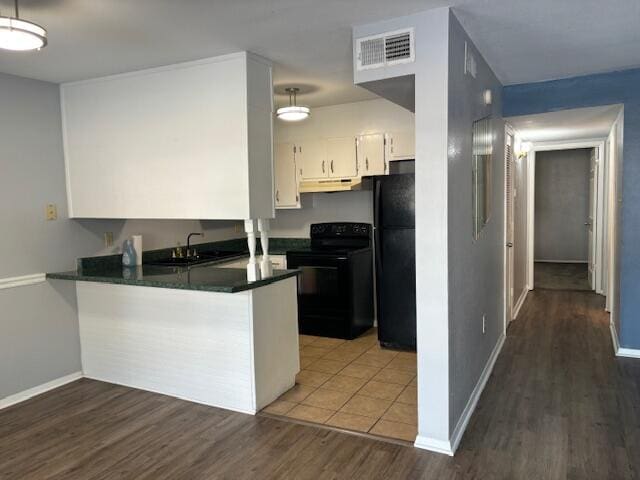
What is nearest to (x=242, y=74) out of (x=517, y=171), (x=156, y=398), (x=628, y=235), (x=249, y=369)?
(x=249, y=369)

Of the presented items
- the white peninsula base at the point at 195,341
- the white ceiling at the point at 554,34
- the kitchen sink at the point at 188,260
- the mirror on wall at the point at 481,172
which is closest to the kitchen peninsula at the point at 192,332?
the white peninsula base at the point at 195,341

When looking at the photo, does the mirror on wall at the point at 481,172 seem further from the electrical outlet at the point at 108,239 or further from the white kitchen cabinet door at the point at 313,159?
the electrical outlet at the point at 108,239

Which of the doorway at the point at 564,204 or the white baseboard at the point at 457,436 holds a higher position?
the doorway at the point at 564,204

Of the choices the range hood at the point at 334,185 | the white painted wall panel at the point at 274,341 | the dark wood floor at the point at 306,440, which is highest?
the range hood at the point at 334,185

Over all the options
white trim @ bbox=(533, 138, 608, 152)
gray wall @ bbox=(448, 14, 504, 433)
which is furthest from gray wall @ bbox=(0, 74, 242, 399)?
white trim @ bbox=(533, 138, 608, 152)

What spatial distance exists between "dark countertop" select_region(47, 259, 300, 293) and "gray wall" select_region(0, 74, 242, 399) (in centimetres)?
19

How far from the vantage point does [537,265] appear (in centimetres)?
955

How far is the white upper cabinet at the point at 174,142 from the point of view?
10.2ft

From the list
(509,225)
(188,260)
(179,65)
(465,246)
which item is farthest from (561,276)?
(179,65)

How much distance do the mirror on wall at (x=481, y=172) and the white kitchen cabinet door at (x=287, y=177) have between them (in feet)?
7.24

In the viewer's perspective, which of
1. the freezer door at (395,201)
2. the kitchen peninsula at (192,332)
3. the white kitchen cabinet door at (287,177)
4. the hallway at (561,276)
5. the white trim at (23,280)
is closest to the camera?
the kitchen peninsula at (192,332)

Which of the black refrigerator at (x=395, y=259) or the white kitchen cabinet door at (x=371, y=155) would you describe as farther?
the white kitchen cabinet door at (x=371, y=155)

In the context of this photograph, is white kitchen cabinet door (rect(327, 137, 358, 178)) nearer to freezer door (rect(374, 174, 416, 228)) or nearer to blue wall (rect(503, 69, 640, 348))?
freezer door (rect(374, 174, 416, 228))

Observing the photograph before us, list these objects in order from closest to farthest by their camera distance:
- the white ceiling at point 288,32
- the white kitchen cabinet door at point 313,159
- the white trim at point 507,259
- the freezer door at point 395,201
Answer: the white ceiling at point 288,32
the freezer door at point 395,201
the white trim at point 507,259
the white kitchen cabinet door at point 313,159
